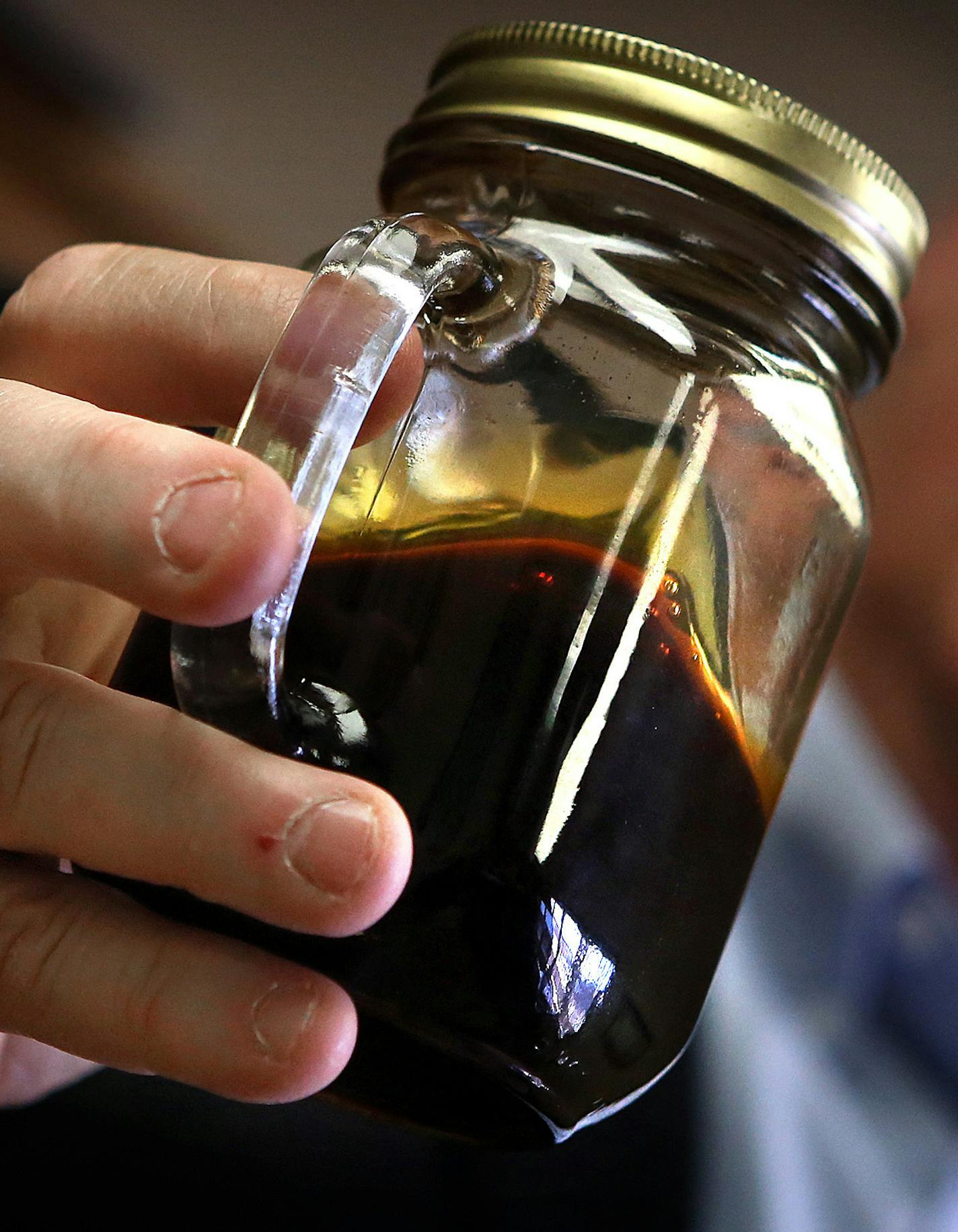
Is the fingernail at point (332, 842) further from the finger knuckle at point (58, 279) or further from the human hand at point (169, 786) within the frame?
the finger knuckle at point (58, 279)

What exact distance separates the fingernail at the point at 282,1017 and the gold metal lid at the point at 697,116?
0.21 m

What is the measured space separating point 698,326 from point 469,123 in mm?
85

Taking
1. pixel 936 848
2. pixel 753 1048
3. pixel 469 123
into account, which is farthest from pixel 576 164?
pixel 936 848

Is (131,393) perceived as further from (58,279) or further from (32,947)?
(32,947)

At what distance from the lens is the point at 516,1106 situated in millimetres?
295

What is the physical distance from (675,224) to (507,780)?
0.15 meters

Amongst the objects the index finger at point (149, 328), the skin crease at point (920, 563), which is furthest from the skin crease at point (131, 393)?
the skin crease at point (920, 563)

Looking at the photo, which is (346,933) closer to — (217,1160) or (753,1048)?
(217,1160)

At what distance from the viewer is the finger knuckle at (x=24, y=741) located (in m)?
0.28

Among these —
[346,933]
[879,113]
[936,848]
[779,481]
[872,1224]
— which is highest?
[879,113]

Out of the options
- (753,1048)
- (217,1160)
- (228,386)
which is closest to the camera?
(228,386)

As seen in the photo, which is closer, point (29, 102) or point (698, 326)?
point (698, 326)

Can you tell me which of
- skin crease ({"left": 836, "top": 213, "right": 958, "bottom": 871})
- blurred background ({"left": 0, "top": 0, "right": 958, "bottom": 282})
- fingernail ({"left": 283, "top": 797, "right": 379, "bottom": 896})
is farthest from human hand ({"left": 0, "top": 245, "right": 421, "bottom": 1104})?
blurred background ({"left": 0, "top": 0, "right": 958, "bottom": 282})

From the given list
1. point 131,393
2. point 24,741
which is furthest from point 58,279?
point 24,741
